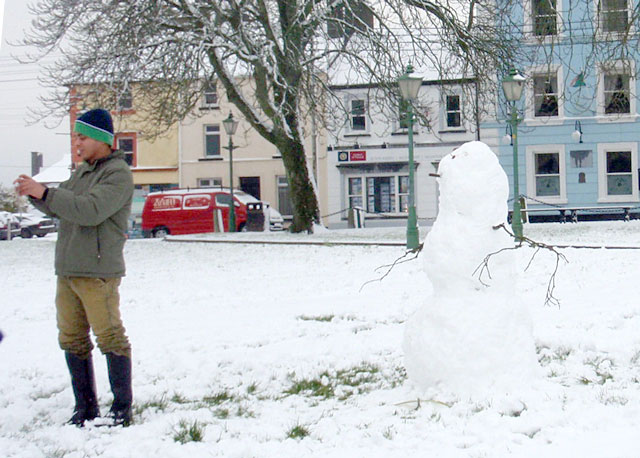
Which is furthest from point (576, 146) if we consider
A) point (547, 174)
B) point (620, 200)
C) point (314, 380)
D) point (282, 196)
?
point (314, 380)

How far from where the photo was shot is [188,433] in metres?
3.80

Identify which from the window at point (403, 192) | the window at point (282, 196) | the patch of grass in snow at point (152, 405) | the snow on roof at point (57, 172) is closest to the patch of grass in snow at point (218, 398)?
the patch of grass in snow at point (152, 405)

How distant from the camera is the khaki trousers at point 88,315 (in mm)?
3941

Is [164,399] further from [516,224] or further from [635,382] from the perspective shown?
[516,224]

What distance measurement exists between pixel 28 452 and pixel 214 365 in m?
2.02

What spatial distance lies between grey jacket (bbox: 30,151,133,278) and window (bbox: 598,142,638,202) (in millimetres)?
28902

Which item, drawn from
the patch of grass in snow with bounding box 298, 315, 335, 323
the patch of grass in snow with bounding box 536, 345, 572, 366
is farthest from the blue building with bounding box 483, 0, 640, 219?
the patch of grass in snow with bounding box 536, 345, 572, 366

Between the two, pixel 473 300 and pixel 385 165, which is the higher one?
pixel 385 165

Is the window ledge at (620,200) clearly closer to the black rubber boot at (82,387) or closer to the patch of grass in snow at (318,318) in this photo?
the patch of grass in snow at (318,318)

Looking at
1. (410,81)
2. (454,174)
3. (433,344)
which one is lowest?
(433,344)

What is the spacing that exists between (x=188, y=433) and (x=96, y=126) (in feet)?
5.61

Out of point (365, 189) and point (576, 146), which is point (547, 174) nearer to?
point (576, 146)

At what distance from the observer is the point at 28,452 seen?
3.57 m

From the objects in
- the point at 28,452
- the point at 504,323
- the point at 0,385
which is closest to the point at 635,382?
the point at 504,323
